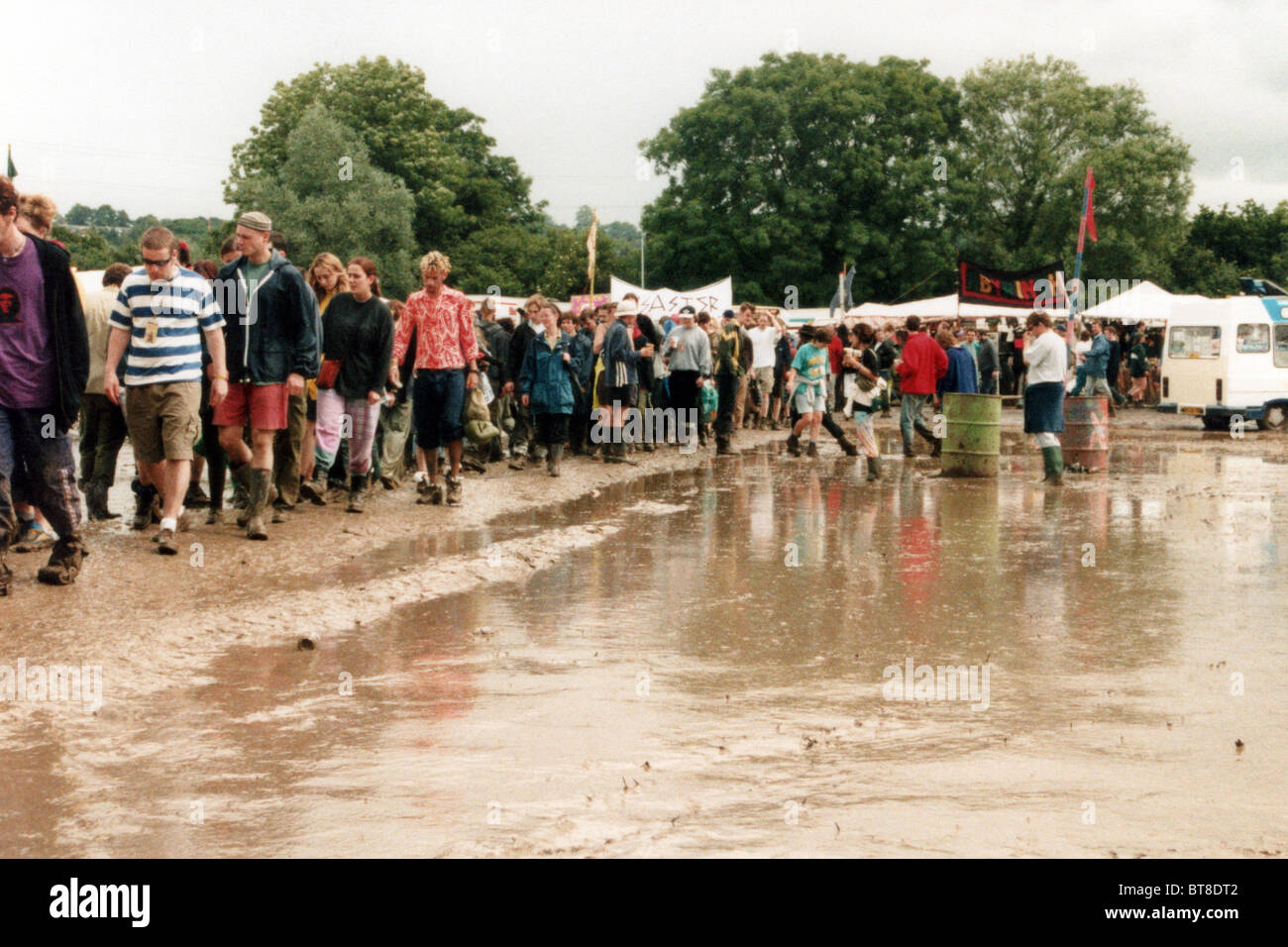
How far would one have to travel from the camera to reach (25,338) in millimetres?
7918

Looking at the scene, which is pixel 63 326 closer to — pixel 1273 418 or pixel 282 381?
pixel 282 381

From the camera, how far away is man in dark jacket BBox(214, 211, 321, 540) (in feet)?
33.1

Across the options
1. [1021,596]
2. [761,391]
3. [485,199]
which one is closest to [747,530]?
[1021,596]

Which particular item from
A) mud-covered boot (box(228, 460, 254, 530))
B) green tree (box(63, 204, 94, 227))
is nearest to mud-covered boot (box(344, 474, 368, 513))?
mud-covered boot (box(228, 460, 254, 530))

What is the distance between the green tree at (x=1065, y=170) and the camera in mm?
69875

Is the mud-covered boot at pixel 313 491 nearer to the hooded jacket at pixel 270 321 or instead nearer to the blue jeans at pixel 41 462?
the hooded jacket at pixel 270 321

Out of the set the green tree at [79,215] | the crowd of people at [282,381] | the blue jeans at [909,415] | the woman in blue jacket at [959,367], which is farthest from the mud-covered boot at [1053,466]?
the green tree at [79,215]

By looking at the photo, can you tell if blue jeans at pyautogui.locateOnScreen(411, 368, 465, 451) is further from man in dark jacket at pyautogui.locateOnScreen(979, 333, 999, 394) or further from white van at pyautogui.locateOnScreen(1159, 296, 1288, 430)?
man in dark jacket at pyautogui.locateOnScreen(979, 333, 999, 394)

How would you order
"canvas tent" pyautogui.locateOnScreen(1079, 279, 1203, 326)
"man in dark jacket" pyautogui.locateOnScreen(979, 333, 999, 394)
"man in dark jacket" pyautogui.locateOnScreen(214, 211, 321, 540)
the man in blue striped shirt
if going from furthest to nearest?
"canvas tent" pyautogui.locateOnScreen(1079, 279, 1203, 326)
"man in dark jacket" pyautogui.locateOnScreen(979, 333, 999, 394)
"man in dark jacket" pyautogui.locateOnScreen(214, 211, 321, 540)
the man in blue striped shirt

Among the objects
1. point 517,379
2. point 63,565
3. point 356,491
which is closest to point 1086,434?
point 517,379

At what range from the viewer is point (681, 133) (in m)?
65.7

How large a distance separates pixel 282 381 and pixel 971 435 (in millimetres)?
9398

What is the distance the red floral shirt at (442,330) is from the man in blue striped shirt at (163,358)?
10.7ft
